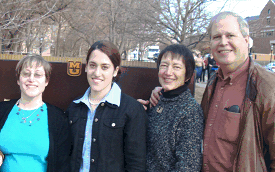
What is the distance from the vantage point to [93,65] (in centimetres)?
195

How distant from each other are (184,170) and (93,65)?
1.16 m

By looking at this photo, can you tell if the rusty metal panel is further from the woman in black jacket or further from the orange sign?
the woman in black jacket

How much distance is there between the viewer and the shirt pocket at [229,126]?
1.68 metres

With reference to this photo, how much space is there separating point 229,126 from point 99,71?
1.17 metres

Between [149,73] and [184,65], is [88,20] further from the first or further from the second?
[184,65]

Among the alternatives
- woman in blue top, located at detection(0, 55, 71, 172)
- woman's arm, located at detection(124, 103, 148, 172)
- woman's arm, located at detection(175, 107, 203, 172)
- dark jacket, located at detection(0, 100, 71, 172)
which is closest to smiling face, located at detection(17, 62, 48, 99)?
woman in blue top, located at detection(0, 55, 71, 172)

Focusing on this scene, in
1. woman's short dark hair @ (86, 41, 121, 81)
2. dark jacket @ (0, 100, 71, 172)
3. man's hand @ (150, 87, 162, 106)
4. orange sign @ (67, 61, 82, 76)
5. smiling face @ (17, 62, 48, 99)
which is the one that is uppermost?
woman's short dark hair @ (86, 41, 121, 81)

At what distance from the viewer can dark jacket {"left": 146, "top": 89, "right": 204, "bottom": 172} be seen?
5.31 ft

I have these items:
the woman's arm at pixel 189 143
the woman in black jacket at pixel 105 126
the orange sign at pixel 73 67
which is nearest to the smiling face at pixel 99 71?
the woman in black jacket at pixel 105 126

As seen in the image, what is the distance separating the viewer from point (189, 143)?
1.62m

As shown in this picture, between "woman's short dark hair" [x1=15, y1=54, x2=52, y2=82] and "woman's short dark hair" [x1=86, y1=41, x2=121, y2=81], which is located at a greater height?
"woman's short dark hair" [x1=86, y1=41, x2=121, y2=81]

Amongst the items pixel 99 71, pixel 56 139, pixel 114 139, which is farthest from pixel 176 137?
pixel 56 139

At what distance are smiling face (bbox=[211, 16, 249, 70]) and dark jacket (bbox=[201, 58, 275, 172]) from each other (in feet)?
0.73

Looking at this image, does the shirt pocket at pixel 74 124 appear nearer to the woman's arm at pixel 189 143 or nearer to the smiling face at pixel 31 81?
the smiling face at pixel 31 81
